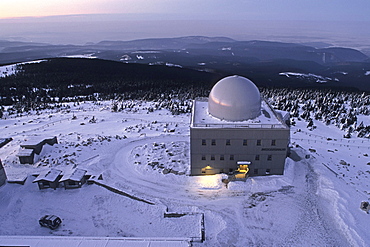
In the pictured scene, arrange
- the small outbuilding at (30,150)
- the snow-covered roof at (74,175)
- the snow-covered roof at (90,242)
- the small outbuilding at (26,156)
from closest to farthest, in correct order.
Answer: the snow-covered roof at (90,242), the snow-covered roof at (74,175), the small outbuilding at (26,156), the small outbuilding at (30,150)

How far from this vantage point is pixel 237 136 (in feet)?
82.0

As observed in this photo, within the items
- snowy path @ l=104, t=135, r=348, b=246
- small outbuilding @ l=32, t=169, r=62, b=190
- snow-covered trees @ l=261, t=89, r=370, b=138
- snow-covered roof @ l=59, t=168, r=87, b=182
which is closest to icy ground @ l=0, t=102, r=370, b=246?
snowy path @ l=104, t=135, r=348, b=246

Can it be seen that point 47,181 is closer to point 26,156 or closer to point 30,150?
point 26,156

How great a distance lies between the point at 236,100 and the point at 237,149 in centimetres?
558

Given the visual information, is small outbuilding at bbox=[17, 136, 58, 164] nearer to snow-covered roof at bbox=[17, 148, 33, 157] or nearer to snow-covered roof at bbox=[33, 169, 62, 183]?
snow-covered roof at bbox=[17, 148, 33, 157]

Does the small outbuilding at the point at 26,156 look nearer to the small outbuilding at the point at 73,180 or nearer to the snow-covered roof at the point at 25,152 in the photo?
the snow-covered roof at the point at 25,152

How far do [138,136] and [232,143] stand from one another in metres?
19.4

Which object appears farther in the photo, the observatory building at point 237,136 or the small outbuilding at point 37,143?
the small outbuilding at point 37,143

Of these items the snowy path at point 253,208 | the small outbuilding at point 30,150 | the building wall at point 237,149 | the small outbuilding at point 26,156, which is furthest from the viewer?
the small outbuilding at point 30,150

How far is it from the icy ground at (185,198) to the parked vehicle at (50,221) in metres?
0.42

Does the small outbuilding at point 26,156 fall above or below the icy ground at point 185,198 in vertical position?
above

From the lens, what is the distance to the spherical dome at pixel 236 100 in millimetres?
26266

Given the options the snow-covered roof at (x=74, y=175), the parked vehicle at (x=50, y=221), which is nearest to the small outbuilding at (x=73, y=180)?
the snow-covered roof at (x=74, y=175)

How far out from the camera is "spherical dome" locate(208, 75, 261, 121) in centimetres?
2627
